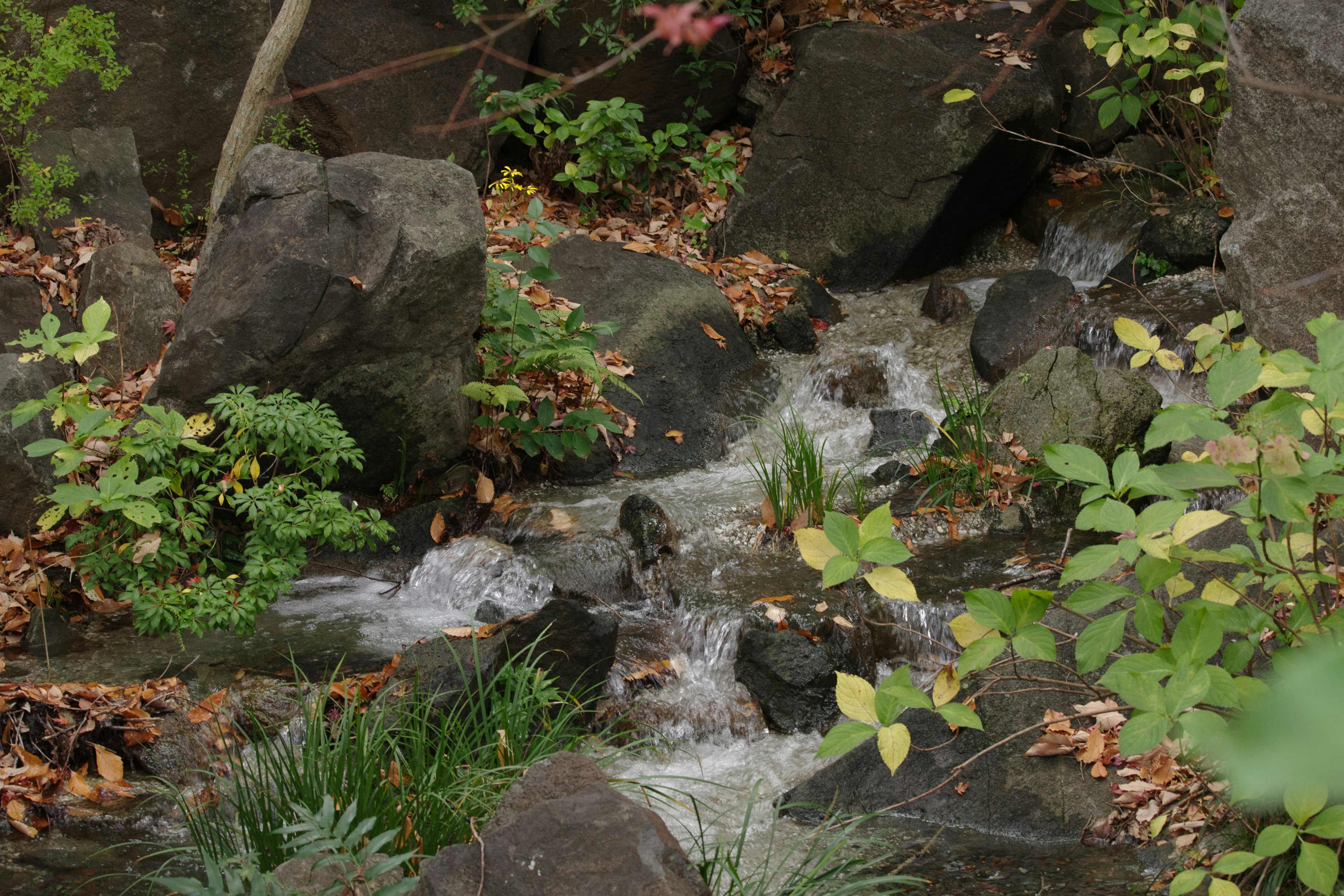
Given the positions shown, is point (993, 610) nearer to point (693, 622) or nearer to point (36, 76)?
point (693, 622)

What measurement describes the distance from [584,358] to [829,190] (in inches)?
148

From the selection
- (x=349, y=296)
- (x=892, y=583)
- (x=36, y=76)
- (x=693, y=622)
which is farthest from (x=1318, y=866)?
(x=36, y=76)

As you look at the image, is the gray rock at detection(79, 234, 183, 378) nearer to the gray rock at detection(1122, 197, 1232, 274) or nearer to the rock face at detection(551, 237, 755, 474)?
the rock face at detection(551, 237, 755, 474)

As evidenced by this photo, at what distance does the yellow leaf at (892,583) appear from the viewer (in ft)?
6.74

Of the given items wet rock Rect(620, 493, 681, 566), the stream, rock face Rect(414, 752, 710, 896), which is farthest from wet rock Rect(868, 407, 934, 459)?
rock face Rect(414, 752, 710, 896)

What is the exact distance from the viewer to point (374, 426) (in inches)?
212

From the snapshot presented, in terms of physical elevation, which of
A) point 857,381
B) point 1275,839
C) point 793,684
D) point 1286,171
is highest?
point 1286,171

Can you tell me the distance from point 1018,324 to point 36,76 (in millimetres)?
6263

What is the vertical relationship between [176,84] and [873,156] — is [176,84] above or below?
above

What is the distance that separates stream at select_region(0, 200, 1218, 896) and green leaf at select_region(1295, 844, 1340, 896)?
1.06 m

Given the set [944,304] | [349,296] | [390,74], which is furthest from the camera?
[390,74]

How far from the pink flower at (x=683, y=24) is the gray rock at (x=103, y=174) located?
6545 mm

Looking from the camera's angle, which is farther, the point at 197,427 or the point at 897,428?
the point at 897,428

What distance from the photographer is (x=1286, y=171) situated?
4691mm
